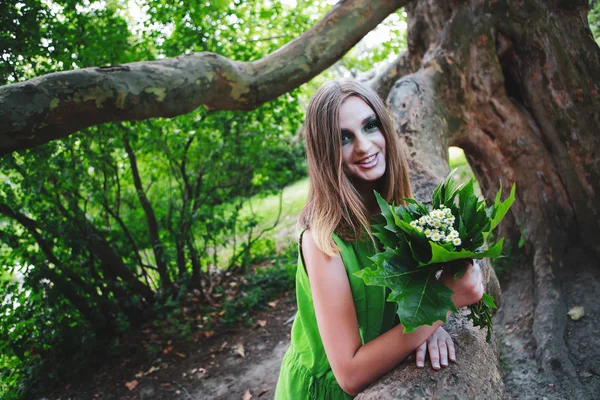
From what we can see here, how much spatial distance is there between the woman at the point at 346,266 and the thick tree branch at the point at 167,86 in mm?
1298

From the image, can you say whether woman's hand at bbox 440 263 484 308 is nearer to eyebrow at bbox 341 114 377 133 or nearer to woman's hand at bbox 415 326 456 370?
woman's hand at bbox 415 326 456 370

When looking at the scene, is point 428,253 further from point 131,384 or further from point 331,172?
point 131,384

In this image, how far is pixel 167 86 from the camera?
282 cm

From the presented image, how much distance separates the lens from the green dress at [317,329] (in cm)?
181

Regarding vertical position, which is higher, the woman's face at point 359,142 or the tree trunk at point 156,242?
the woman's face at point 359,142

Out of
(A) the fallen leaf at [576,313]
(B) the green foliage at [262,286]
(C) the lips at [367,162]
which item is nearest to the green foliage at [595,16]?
(A) the fallen leaf at [576,313]

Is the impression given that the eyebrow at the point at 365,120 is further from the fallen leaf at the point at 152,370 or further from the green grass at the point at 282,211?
the green grass at the point at 282,211

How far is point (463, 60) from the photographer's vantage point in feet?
13.0

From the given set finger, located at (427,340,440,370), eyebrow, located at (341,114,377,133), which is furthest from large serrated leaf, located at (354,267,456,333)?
eyebrow, located at (341,114,377,133)

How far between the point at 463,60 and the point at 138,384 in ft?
14.3

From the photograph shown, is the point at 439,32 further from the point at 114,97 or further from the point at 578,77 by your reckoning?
the point at 114,97


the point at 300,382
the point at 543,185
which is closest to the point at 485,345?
the point at 300,382

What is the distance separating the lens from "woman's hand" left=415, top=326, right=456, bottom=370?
5.18ft

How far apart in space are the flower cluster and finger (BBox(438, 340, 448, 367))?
0.44 metres
